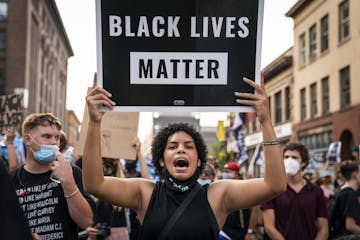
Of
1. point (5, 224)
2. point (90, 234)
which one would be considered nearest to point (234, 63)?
point (5, 224)

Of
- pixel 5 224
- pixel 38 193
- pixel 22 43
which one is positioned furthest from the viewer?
pixel 22 43

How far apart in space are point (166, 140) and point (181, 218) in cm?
60

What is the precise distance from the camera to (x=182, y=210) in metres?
3.62

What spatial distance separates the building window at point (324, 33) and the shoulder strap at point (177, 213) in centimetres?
2953

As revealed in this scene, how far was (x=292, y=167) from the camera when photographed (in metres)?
6.14


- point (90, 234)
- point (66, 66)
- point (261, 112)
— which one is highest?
point (66, 66)

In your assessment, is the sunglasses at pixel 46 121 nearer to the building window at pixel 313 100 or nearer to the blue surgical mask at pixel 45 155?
the blue surgical mask at pixel 45 155

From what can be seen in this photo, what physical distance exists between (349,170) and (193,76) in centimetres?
443

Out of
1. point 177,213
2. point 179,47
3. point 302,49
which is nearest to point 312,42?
point 302,49

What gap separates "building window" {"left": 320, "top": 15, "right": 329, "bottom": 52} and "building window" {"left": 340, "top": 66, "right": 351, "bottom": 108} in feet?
10.1

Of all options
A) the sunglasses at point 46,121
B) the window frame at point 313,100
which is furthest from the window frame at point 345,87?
the sunglasses at point 46,121

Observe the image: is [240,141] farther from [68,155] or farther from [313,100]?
[313,100]

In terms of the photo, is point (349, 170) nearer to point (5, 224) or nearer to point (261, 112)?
point (261, 112)

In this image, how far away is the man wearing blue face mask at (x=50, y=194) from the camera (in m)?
4.20
